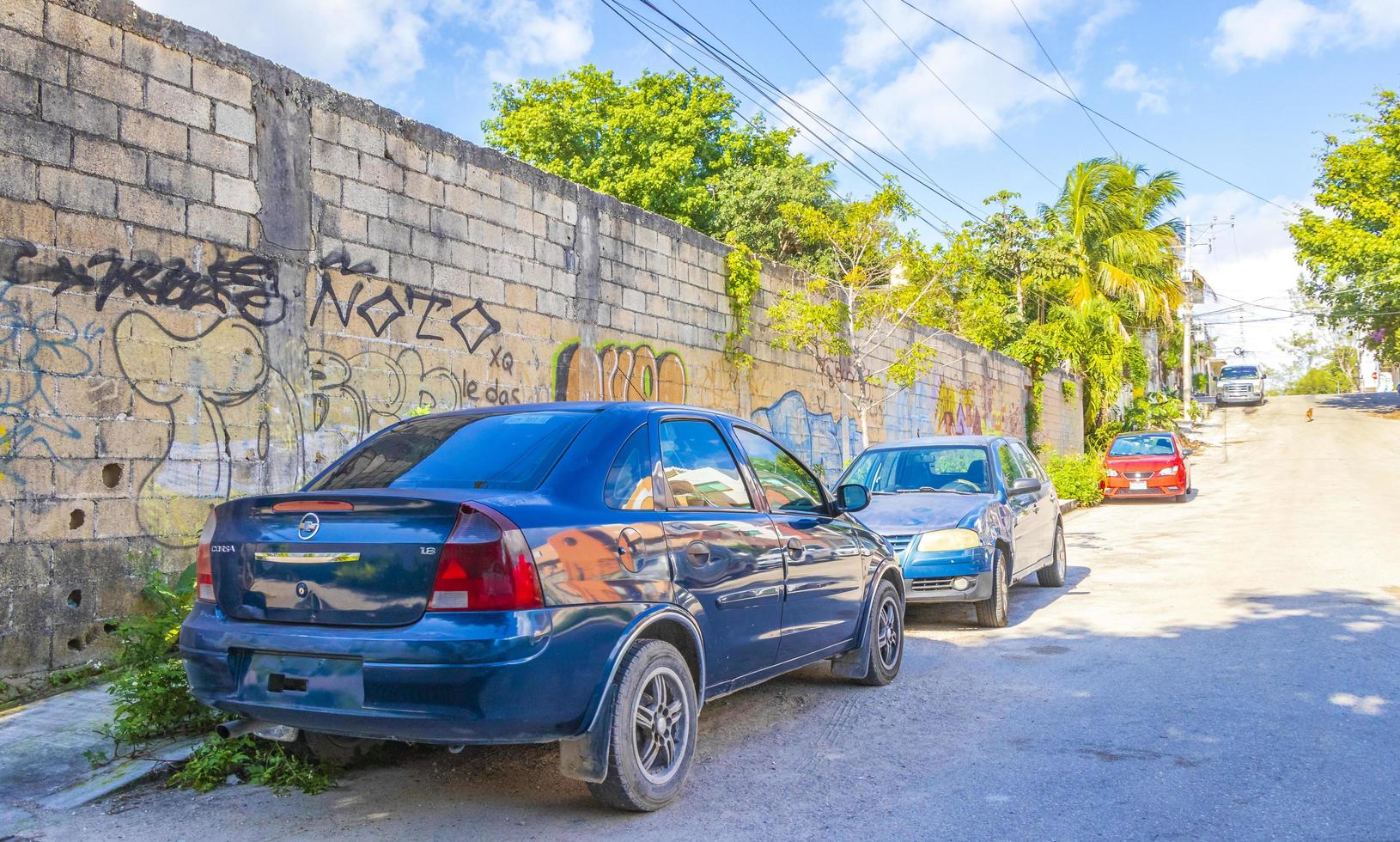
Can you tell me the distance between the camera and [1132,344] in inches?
1323

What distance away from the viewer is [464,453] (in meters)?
4.42

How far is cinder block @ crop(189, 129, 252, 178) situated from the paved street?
4.31 meters

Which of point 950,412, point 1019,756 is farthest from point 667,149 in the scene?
point 1019,756

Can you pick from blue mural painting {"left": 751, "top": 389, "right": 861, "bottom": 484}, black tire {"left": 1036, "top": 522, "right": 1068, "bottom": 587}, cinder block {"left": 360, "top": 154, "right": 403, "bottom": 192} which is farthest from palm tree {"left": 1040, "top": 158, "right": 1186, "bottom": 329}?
cinder block {"left": 360, "top": 154, "right": 403, "bottom": 192}

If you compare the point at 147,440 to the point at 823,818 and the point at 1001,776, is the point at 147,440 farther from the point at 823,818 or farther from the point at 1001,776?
the point at 1001,776

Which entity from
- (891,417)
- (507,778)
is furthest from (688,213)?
(507,778)

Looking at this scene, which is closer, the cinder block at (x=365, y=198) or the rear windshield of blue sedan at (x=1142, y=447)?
the cinder block at (x=365, y=198)

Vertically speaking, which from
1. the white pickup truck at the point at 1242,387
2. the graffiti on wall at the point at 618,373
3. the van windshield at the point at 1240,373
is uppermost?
the van windshield at the point at 1240,373

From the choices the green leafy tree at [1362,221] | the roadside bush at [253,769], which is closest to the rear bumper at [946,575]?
the roadside bush at [253,769]

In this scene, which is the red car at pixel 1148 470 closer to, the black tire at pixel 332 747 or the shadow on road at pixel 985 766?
the shadow on road at pixel 985 766

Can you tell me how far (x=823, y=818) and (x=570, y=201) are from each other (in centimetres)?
808

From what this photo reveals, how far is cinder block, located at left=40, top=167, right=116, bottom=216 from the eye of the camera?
6.04 m

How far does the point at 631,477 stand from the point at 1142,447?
69.7ft

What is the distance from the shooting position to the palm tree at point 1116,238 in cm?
3055
